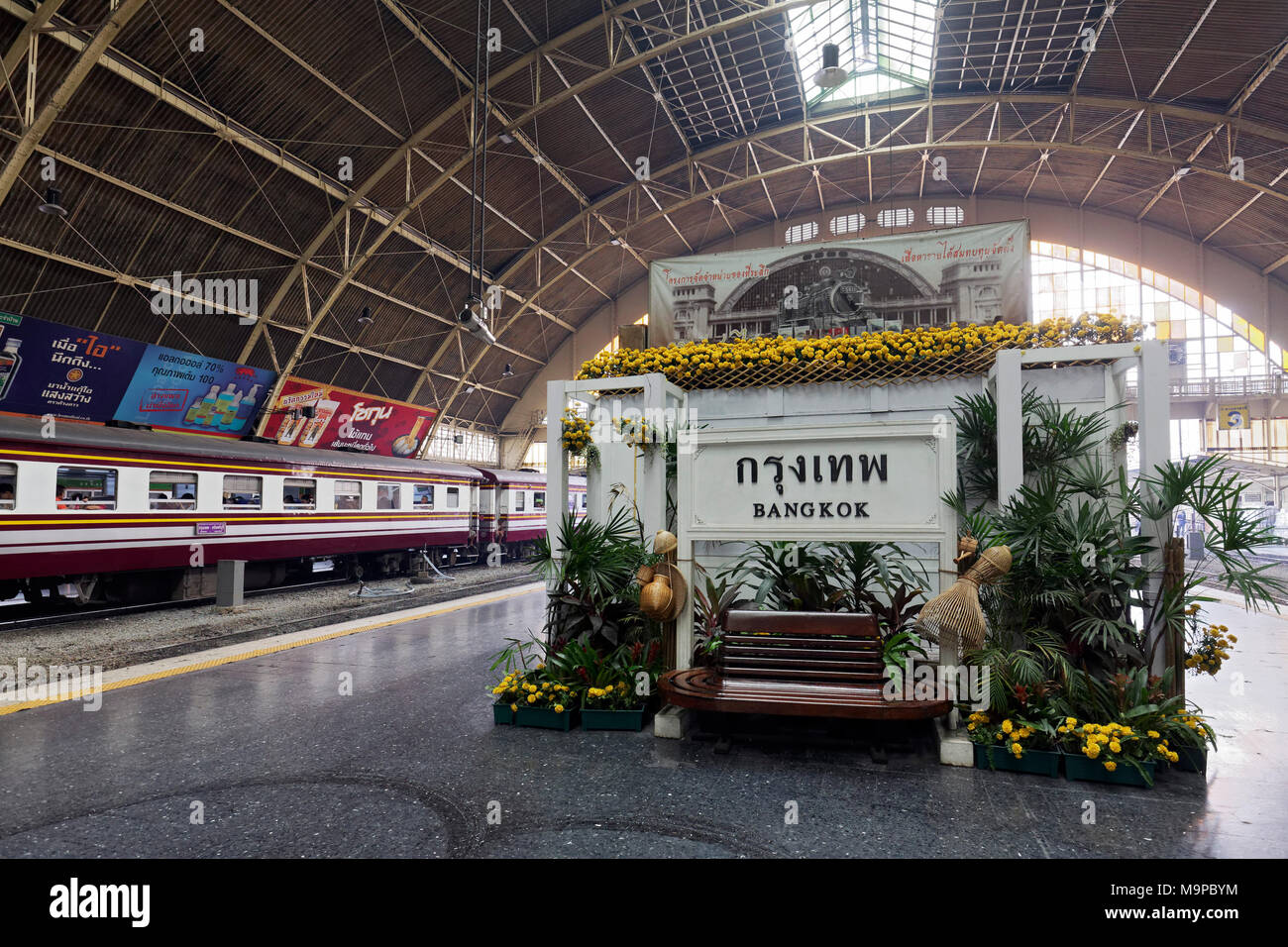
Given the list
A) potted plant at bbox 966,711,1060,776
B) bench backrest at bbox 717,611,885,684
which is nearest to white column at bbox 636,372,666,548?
bench backrest at bbox 717,611,885,684

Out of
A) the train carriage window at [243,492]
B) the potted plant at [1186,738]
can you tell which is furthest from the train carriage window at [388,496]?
the potted plant at [1186,738]

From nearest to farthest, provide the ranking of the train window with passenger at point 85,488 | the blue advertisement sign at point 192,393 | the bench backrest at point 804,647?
the bench backrest at point 804,647, the train window with passenger at point 85,488, the blue advertisement sign at point 192,393

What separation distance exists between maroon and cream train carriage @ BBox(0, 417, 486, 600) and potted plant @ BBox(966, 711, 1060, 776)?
12175 mm

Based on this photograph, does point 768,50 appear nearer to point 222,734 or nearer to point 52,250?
point 52,250

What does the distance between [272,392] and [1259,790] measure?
23.5m

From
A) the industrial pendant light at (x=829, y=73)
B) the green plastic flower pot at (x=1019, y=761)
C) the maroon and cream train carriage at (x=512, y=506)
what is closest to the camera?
the green plastic flower pot at (x=1019, y=761)

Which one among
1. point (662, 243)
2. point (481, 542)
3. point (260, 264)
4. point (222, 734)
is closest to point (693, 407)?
point (222, 734)

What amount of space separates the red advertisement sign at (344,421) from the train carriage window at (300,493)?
805cm

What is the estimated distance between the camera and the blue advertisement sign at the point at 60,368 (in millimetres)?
15391

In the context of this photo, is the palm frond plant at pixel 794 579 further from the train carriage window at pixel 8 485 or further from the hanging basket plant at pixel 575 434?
the train carriage window at pixel 8 485

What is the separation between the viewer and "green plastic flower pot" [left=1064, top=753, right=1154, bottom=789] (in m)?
3.88

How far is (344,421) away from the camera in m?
24.6

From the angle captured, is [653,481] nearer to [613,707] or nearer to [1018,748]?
[613,707]

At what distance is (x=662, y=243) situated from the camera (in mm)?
30094
